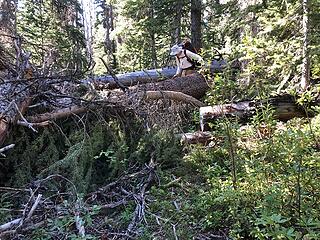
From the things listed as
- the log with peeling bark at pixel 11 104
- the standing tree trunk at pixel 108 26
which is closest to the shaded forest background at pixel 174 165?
the log with peeling bark at pixel 11 104

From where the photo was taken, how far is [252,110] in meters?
5.69

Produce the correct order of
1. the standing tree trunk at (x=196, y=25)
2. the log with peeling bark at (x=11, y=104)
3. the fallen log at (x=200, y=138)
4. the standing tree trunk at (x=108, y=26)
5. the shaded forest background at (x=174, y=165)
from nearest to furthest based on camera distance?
the shaded forest background at (x=174, y=165) < the log with peeling bark at (x=11, y=104) < the fallen log at (x=200, y=138) < the standing tree trunk at (x=196, y=25) < the standing tree trunk at (x=108, y=26)

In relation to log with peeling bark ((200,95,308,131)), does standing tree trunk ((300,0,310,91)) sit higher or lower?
higher

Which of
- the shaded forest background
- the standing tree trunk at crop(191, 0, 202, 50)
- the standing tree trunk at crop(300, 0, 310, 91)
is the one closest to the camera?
the shaded forest background

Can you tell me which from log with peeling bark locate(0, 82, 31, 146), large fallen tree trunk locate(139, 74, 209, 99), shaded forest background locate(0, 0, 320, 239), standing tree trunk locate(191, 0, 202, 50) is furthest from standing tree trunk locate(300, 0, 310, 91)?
standing tree trunk locate(191, 0, 202, 50)

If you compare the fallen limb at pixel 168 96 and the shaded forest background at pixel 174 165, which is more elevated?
the fallen limb at pixel 168 96

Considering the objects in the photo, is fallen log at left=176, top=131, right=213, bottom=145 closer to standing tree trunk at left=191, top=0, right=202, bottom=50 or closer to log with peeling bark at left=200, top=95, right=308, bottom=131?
log with peeling bark at left=200, top=95, right=308, bottom=131

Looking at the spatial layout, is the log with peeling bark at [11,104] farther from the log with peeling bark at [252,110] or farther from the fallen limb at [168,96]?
the log with peeling bark at [252,110]

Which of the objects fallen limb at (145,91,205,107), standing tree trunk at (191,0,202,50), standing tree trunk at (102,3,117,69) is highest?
standing tree trunk at (102,3,117,69)

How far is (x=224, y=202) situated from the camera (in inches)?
127

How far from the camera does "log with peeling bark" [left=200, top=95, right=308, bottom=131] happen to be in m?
5.64

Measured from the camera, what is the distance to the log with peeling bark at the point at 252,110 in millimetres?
5635

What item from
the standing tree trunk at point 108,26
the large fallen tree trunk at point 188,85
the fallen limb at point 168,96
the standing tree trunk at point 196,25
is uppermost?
the standing tree trunk at point 108,26

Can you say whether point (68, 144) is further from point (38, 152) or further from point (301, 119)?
point (301, 119)
